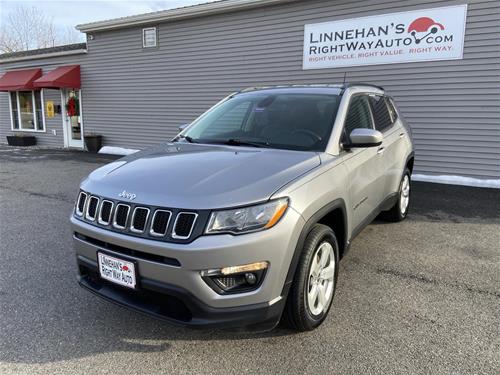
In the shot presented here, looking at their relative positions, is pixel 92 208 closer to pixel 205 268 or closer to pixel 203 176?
pixel 203 176

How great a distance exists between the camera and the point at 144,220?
2424 mm

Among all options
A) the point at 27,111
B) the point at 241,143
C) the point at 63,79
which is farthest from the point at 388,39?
the point at 27,111

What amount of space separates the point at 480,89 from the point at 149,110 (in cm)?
925

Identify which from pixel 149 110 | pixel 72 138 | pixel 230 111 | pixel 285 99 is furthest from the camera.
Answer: pixel 72 138

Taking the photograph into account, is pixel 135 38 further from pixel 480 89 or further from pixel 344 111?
pixel 344 111

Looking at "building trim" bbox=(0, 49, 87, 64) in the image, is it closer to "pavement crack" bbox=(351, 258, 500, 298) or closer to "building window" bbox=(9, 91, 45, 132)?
"building window" bbox=(9, 91, 45, 132)

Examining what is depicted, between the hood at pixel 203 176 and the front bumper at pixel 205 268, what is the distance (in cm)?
23

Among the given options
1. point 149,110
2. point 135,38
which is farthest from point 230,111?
point 135,38

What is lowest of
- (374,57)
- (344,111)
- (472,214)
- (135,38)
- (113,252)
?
(472,214)

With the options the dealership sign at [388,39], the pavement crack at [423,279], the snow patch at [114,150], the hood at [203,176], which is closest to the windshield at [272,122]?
the hood at [203,176]

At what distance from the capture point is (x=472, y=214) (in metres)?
6.11

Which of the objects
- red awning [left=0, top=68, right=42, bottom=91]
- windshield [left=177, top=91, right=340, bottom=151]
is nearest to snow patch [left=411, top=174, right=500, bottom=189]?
windshield [left=177, top=91, right=340, bottom=151]

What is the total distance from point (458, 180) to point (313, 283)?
692 cm

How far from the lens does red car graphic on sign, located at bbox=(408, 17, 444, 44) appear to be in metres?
8.17
